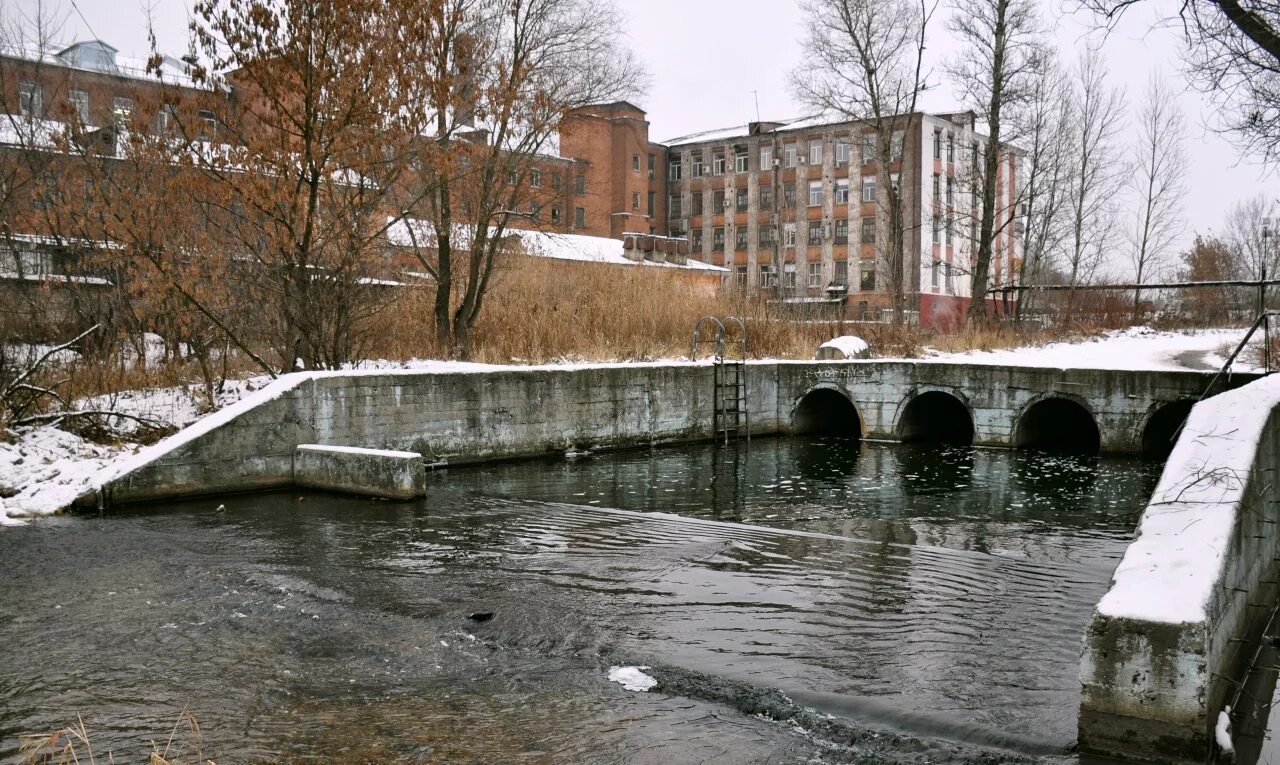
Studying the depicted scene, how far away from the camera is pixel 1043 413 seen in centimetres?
2102

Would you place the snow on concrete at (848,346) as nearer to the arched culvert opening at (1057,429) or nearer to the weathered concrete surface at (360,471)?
the arched culvert opening at (1057,429)

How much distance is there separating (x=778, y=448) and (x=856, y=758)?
1471cm

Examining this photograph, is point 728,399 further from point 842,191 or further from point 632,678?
point 842,191

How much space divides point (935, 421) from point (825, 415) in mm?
2504

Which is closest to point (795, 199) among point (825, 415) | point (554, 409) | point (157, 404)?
point (825, 415)

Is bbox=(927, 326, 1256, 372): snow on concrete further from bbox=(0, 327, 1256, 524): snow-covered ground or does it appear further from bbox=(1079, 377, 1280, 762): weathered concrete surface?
bbox=(1079, 377, 1280, 762): weathered concrete surface

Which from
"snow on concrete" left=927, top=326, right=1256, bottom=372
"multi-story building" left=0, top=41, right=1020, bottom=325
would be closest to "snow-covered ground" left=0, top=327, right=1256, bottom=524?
"snow on concrete" left=927, top=326, right=1256, bottom=372

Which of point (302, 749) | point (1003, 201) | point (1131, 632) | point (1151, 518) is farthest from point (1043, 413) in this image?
point (1003, 201)

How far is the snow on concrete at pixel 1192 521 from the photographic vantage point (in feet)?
16.5

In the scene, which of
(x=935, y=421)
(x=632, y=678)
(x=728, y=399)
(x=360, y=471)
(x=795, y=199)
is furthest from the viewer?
(x=795, y=199)

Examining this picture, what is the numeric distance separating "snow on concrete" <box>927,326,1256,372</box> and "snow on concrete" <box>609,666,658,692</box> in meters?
14.8

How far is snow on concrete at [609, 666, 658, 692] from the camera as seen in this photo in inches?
247

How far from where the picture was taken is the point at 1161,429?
62.3 ft

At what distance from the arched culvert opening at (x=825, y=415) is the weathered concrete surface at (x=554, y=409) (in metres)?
0.65
